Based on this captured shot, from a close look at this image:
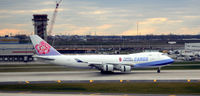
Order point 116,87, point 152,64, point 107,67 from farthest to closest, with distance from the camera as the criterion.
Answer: point 152,64 < point 107,67 < point 116,87

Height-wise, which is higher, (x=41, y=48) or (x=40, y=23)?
(x=40, y=23)

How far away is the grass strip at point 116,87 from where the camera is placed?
118 feet

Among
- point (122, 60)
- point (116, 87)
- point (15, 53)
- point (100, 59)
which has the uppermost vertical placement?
point (15, 53)

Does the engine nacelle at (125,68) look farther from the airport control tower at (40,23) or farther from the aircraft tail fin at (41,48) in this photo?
the airport control tower at (40,23)

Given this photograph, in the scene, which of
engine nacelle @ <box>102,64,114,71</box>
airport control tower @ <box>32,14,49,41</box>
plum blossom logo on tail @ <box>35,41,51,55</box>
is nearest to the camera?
engine nacelle @ <box>102,64,114,71</box>

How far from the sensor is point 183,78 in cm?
4516

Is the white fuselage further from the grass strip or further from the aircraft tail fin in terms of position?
the grass strip

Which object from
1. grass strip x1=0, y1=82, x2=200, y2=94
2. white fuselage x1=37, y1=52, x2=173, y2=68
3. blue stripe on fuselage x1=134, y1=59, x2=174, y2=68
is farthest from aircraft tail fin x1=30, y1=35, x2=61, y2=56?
blue stripe on fuselage x1=134, y1=59, x2=174, y2=68

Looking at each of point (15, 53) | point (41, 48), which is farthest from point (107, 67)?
point (15, 53)

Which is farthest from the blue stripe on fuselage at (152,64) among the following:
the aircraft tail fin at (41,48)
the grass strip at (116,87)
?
the aircraft tail fin at (41,48)

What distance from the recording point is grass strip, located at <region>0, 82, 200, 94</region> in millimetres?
35906

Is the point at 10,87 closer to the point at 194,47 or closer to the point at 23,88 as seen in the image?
the point at 23,88

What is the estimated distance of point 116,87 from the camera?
38656 millimetres

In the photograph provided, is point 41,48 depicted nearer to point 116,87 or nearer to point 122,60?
point 122,60
